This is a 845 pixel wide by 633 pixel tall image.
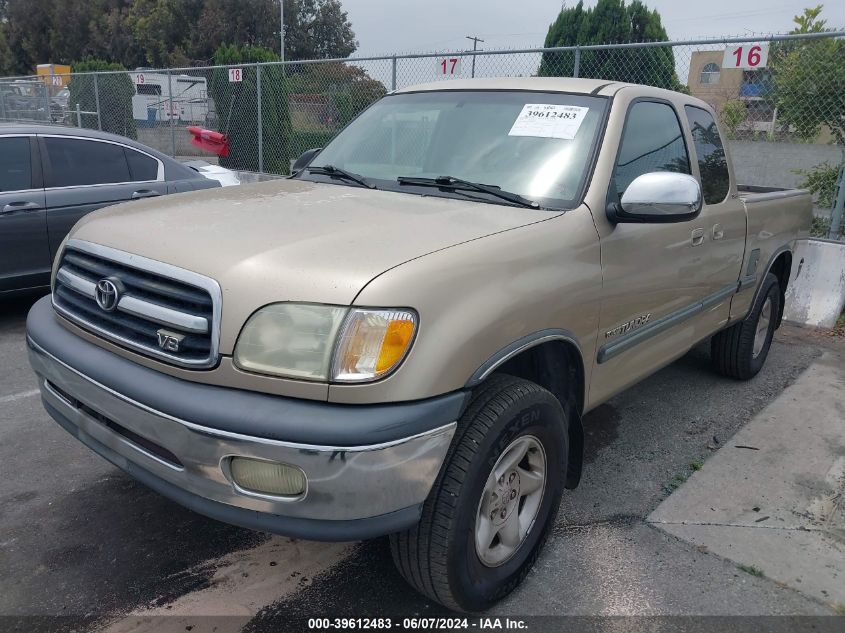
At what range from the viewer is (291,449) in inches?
75.7

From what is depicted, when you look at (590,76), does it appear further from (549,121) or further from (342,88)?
(549,121)

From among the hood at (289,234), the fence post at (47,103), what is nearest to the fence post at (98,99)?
the fence post at (47,103)

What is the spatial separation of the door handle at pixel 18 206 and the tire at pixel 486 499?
15.7 ft

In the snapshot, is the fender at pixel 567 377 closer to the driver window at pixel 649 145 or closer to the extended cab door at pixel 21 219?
the driver window at pixel 649 145

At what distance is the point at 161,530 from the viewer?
298 centimetres

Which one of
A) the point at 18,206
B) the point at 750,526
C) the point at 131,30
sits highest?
the point at 131,30

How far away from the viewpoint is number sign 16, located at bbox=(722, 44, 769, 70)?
22.3 ft

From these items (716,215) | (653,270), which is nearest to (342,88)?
(716,215)

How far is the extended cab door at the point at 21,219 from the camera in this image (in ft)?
18.2

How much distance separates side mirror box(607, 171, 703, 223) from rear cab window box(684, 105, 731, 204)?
102 cm

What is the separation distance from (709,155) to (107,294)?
331 cm

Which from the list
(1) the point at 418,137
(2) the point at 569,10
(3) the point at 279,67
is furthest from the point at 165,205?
(2) the point at 569,10

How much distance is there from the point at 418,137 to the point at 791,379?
140 inches

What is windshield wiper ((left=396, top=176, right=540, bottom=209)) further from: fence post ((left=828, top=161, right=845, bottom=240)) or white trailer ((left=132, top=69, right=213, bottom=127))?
white trailer ((left=132, top=69, right=213, bottom=127))
